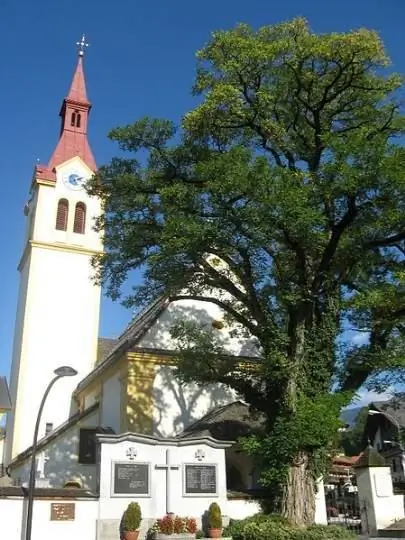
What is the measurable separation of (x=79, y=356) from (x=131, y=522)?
2174 cm

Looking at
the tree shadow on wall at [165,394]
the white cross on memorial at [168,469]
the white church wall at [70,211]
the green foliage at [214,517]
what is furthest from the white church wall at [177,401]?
the white church wall at [70,211]

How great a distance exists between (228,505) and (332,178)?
9757 mm

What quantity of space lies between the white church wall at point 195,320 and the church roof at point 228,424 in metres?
3.14

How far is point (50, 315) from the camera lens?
120 feet

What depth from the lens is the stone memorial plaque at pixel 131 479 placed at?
1619 cm

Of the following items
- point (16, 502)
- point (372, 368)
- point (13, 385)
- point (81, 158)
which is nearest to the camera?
point (16, 502)

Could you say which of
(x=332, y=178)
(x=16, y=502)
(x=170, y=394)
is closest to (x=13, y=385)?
(x=170, y=394)

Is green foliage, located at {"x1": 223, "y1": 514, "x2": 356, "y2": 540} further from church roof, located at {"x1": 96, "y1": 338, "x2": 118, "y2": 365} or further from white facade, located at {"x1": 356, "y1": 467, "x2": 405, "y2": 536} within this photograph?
church roof, located at {"x1": 96, "y1": 338, "x2": 118, "y2": 365}

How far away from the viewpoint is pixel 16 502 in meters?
15.0

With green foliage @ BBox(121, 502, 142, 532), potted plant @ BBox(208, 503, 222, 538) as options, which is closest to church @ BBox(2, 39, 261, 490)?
potted plant @ BBox(208, 503, 222, 538)

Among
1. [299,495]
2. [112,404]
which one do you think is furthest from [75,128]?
[299,495]

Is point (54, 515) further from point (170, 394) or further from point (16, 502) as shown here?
point (170, 394)

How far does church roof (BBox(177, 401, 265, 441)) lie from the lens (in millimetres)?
20703

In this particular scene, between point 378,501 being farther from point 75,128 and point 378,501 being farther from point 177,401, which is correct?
point 75,128
